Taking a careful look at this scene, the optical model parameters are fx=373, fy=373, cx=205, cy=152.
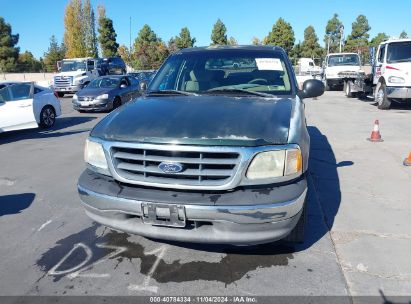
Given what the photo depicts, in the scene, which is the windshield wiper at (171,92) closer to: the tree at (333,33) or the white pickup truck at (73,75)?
the white pickup truck at (73,75)

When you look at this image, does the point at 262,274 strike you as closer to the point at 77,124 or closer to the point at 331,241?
the point at 331,241

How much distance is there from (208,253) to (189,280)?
446 mm

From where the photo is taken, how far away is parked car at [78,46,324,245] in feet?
8.99

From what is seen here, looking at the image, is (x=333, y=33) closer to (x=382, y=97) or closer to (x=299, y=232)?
(x=382, y=97)

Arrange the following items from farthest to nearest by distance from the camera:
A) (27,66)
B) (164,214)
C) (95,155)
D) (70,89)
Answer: (27,66) < (70,89) < (95,155) < (164,214)

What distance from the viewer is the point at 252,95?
390 centimetres

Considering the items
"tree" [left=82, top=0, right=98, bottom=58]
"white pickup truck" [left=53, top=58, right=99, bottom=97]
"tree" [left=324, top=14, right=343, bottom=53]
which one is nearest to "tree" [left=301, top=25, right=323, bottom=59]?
"tree" [left=324, top=14, right=343, bottom=53]

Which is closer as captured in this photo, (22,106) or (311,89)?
(311,89)

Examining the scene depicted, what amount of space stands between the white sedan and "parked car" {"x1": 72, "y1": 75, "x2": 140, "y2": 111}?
133 inches

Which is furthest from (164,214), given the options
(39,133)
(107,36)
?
(107,36)

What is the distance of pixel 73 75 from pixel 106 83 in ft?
23.9

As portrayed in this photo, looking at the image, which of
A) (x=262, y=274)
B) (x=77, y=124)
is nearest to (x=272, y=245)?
(x=262, y=274)

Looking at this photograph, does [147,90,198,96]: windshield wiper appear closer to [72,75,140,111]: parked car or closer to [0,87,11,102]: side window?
[0,87,11,102]: side window

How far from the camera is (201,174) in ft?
9.10
